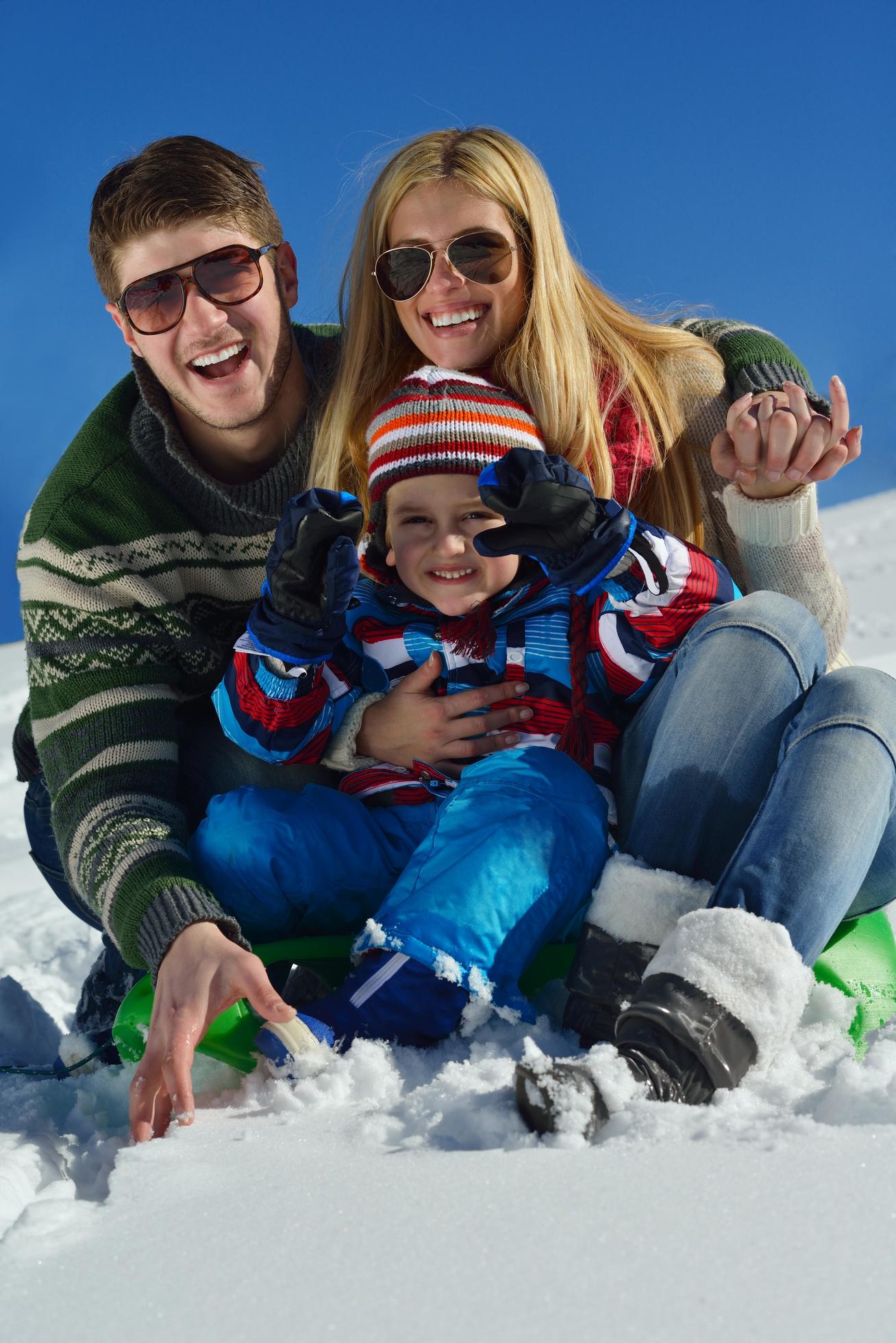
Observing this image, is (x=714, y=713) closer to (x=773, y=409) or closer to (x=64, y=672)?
(x=773, y=409)

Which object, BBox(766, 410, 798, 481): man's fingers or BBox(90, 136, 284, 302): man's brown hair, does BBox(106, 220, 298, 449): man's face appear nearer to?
BBox(90, 136, 284, 302): man's brown hair

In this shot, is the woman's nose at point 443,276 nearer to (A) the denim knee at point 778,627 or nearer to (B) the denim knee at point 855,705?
(A) the denim knee at point 778,627

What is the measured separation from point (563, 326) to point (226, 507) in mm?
757

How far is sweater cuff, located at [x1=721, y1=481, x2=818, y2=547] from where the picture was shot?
2125 millimetres

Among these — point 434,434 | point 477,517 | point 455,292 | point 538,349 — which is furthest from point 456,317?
point 477,517

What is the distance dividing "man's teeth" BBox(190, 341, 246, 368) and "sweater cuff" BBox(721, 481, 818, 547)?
Answer: 99cm

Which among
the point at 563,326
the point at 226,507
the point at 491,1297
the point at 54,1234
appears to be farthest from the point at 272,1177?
the point at 563,326

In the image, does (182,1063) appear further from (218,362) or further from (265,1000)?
(218,362)

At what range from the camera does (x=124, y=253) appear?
7.64 feet

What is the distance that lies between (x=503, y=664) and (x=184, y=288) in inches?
37.8

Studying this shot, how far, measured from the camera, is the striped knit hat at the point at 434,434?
2.12 metres

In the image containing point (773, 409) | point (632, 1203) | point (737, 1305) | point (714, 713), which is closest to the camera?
point (737, 1305)

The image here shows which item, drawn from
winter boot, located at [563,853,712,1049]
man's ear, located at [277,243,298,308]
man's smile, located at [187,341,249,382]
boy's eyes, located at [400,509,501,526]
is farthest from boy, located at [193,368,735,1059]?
man's ear, located at [277,243,298,308]

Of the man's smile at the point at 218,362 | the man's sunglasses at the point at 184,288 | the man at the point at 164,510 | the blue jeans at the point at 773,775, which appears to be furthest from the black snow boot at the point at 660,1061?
the man's sunglasses at the point at 184,288
